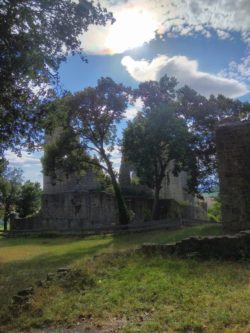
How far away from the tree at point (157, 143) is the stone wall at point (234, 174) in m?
15.3

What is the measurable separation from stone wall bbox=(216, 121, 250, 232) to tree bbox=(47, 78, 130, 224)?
58.9 ft

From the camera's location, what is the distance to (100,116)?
3250 centimetres

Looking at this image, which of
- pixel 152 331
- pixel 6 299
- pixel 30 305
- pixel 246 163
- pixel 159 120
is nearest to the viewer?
pixel 152 331

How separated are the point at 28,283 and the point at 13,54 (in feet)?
21.7

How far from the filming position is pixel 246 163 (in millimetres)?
13945

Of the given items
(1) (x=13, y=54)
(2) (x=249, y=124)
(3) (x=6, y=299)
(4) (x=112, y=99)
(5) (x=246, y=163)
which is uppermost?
(4) (x=112, y=99)

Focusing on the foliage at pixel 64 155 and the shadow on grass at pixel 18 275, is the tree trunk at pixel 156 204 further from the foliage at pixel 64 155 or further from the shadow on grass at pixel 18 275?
the shadow on grass at pixel 18 275

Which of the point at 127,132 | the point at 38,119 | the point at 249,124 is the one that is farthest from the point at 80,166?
the point at 249,124

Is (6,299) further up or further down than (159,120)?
further down

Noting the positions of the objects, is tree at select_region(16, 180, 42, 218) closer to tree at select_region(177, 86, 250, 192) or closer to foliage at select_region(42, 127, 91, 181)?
foliage at select_region(42, 127, 91, 181)

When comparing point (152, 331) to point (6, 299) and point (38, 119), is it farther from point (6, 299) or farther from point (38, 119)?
point (38, 119)

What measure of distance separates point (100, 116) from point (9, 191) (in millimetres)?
26064

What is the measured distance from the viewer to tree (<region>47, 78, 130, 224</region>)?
3186 cm

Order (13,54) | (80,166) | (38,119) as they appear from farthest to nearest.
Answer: (80,166) → (38,119) → (13,54)
